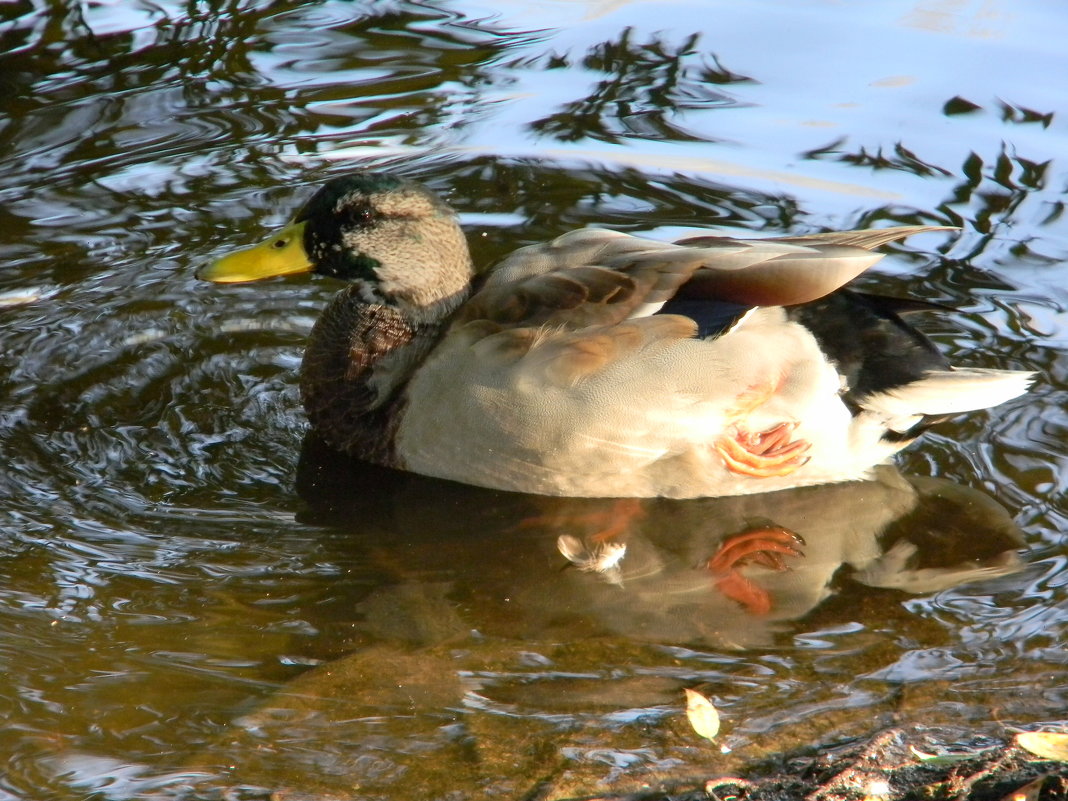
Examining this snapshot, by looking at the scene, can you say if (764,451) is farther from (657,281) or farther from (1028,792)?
(1028,792)

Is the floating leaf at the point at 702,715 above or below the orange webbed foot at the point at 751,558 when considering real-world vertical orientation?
above

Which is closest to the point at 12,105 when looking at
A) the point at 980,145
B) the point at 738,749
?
the point at 980,145

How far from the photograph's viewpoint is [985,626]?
13.5 ft

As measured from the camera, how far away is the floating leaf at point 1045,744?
335 centimetres

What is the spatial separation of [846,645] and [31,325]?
351cm

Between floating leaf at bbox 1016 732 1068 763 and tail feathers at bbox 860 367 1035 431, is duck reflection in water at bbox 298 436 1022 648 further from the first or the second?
floating leaf at bbox 1016 732 1068 763

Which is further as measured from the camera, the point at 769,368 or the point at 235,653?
the point at 769,368

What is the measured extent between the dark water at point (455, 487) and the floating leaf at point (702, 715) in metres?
0.05

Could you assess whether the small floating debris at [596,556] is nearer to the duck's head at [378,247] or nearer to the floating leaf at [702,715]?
the floating leaf at [702,715]

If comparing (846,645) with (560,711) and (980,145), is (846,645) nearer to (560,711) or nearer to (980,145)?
(560,711)

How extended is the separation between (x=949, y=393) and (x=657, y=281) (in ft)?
3.50

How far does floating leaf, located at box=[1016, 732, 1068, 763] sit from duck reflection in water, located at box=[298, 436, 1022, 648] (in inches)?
31.7

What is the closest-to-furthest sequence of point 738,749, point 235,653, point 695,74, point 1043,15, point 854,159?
point 738,749 → point 235,653 → point 854,159 → point 695,74 → point 1043,15

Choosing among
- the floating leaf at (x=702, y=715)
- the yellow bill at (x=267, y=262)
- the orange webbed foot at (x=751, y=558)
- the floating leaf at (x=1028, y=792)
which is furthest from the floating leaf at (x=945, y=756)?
the yellow bill at (x=267, y=262)
